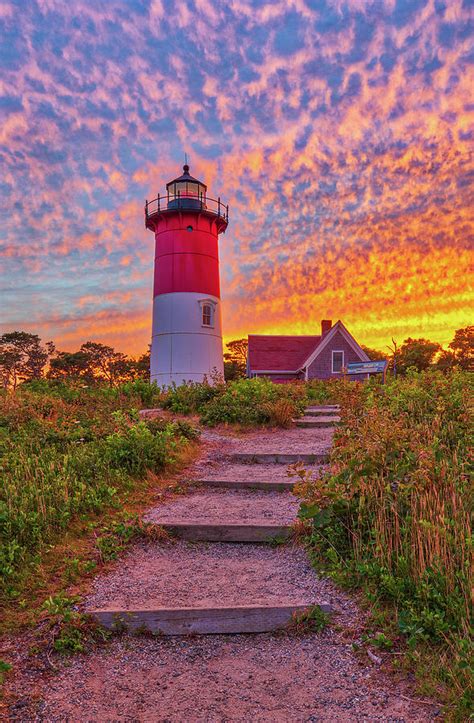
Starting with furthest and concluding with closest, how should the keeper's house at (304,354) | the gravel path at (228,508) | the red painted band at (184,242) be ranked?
the keeper's house at (304,354) → the red painted band at (184,242) → the gravel path at (228,508)

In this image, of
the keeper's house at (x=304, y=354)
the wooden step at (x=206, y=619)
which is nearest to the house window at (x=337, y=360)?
the keeper's house at (x=304, y=354)

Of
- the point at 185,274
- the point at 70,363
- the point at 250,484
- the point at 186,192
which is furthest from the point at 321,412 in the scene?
the point at 70,363

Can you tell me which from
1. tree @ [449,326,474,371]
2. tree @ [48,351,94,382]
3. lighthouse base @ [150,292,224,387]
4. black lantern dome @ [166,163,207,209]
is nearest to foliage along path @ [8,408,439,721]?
lighthouse base @ [150,292,224,387]

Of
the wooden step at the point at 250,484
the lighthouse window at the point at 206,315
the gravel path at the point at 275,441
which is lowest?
the wooden step at the point at 250,484

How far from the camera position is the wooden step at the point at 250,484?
21.7 feet

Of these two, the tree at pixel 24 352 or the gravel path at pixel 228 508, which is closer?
the gravel path at pixel 228 508

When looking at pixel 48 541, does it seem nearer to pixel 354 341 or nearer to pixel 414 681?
pixel 414 681

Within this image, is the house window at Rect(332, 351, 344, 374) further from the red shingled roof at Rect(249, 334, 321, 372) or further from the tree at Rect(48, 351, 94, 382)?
the tree at Rect(48, 351, 94, 382)

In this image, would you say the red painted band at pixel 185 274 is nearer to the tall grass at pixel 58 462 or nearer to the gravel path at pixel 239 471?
the tall grass at pixel 58 462

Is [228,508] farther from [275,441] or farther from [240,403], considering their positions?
[240,403]

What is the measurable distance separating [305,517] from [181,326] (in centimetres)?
1922

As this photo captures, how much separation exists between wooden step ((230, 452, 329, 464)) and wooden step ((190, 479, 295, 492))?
3.84ft

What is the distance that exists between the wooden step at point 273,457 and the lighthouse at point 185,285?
1485 cm

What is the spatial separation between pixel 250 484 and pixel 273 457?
4.64 ft
